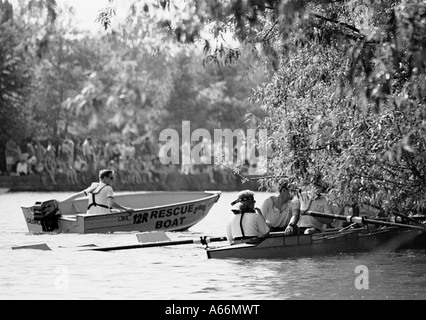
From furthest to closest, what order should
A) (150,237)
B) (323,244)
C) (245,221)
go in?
(150,237) < (323,244) < (245,221)

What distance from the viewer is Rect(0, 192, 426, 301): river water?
16.5 meters

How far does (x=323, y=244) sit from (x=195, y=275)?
2.85 m

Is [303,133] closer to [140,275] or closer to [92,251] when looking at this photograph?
[140,275]

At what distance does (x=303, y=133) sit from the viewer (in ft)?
65.0

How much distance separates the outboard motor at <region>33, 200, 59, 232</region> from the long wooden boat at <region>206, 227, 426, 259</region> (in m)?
7.73

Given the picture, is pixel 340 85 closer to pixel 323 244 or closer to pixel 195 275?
pixel 195 275

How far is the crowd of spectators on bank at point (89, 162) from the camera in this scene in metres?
61.2

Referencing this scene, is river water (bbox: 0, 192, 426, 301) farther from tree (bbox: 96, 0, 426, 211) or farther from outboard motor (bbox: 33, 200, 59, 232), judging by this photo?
outboard motor (bbox: 33, 200, 59, 232)

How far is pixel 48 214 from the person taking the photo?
87.2 ft

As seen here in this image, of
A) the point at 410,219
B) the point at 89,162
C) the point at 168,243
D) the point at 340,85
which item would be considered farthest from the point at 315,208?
the point at 89,162

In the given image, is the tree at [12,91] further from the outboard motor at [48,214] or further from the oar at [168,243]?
the oar at [168,243]

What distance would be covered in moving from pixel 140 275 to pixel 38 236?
8.35 m

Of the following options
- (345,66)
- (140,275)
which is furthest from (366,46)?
(140,275)

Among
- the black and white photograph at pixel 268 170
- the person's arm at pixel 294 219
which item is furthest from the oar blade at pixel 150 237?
the person's arm at pixel 294 219
